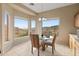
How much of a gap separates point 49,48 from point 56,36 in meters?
0.22

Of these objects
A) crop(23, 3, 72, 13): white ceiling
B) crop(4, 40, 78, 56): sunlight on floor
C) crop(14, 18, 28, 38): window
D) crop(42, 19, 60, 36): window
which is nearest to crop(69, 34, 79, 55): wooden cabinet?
crop(4, 40, 78, 56): sunlight on floor

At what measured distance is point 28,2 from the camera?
Answer: 196 centimetres

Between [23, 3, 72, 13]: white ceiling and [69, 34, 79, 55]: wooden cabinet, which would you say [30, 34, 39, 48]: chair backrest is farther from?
[69, 34, 79, 55]: wooden cabinet

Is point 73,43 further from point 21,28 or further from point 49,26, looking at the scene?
point 21,28

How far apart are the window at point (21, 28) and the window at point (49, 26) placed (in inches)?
10.8

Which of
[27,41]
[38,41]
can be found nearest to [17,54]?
[27,41]

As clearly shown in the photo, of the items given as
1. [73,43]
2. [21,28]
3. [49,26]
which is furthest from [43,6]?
[73,43]

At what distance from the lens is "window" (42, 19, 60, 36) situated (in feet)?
6.70

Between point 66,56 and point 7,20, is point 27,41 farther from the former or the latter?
point 66,56

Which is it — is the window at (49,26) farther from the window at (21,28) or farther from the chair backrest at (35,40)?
the window at (21,28)

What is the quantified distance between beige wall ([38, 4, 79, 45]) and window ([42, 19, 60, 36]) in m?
0.06

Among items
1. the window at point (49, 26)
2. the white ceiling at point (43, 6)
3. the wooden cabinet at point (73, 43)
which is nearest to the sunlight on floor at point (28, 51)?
the wooden cabinet at point (73, 43)

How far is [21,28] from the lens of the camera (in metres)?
2.03

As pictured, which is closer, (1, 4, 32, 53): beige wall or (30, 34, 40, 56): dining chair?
(1, 4, 32, 53): beige wall
